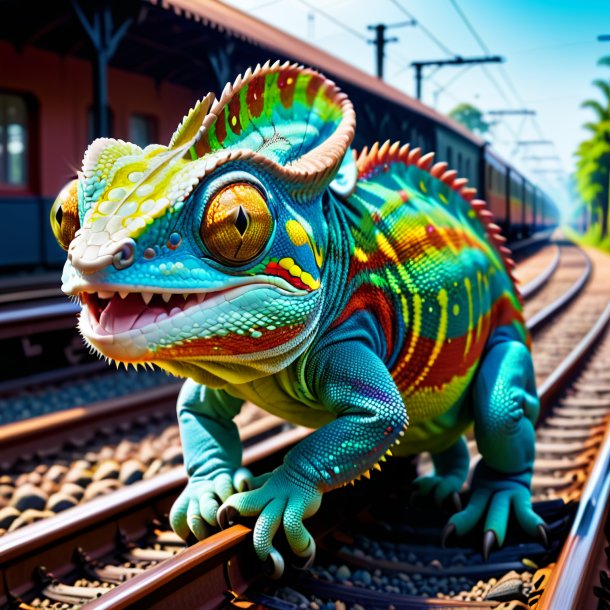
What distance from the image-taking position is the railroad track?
2.16 meters

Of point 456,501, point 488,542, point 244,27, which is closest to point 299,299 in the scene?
point 488,542

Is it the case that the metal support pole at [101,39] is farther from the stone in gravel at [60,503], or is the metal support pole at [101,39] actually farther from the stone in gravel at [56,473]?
the stone in gravel at [60,503]

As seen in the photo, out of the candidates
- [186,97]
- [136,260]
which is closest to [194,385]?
[136,260]

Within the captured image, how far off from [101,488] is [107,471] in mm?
252

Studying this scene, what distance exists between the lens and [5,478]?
405 centimetres

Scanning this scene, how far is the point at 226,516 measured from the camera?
2.40 m

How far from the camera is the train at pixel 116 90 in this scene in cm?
1177

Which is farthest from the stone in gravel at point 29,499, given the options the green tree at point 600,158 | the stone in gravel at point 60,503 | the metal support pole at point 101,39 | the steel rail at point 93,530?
the green tree at point 600,158

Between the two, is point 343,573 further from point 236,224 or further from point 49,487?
point 49,487

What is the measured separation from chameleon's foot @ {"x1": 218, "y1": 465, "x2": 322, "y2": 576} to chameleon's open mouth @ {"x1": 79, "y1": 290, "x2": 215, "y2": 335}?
2.19 feet

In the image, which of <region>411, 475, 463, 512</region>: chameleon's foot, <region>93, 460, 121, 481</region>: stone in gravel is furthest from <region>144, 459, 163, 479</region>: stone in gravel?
<region>411, 475, 463, 512</region>: chameleon's foot

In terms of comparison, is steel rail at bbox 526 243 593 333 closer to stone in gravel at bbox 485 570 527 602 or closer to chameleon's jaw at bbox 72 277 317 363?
stone in gravel at bbox 485 570 527 602

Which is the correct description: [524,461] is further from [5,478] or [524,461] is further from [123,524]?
[5,478]

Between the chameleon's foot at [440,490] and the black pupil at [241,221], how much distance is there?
1.87 metres
